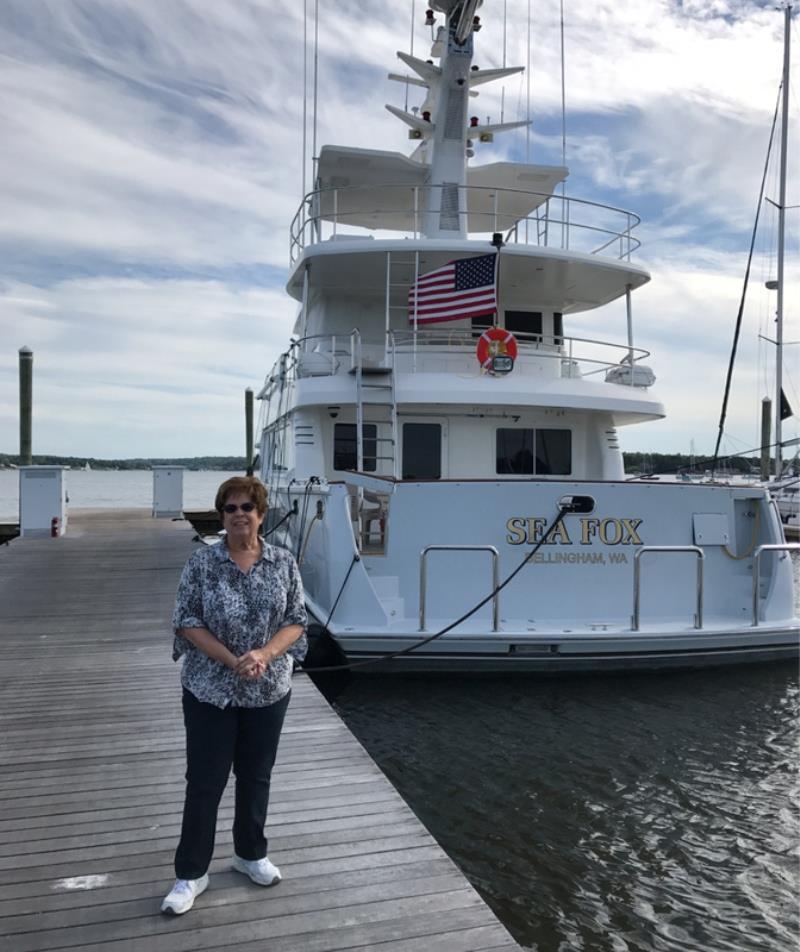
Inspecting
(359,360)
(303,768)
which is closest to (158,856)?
(303,768)

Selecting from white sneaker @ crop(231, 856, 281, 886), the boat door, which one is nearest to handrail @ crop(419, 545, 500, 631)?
the boat door

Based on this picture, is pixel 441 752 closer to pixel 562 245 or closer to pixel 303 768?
pixel 303 768

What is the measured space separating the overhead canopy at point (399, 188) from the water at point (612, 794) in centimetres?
802

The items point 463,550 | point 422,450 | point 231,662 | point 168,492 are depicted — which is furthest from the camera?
point 168,492

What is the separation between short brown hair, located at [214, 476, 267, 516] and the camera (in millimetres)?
3129

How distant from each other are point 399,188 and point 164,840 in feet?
40.4

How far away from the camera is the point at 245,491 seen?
3.16m

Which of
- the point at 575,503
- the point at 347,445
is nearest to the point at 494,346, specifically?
the point at 347,445

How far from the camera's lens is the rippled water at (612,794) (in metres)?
4.38

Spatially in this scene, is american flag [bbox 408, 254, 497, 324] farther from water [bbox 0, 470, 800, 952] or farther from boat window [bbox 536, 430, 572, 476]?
water [bbox 0, 470, 800, 952]

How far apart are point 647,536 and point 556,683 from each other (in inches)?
71.1

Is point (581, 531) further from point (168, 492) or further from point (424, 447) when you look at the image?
point (168, 492)

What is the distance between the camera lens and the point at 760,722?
24.2ft

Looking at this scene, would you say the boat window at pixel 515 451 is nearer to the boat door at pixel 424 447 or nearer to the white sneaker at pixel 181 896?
the boat door at pixel 424 447
